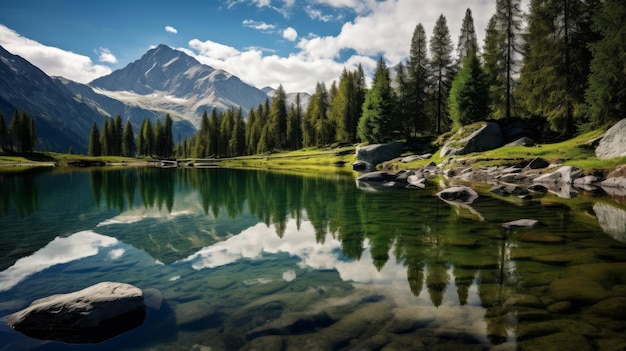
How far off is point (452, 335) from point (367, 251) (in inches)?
228

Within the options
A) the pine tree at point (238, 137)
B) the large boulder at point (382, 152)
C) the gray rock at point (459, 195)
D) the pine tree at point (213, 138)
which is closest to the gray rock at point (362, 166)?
the large boulder at point (382, 152)

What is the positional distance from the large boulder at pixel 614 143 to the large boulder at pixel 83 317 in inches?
1379

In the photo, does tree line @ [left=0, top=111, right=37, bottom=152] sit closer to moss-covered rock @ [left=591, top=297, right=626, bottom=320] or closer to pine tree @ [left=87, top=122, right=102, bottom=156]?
pine tree @ [left=87, top=122, right=102, bottom=156]

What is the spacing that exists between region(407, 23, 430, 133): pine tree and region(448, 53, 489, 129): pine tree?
40.0 ft

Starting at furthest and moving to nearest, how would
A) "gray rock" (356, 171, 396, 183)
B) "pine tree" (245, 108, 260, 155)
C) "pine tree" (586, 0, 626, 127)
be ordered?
1. "pine tree" (245, 108, 260, 155)
2. "gray rock" (356, 171, 396, 183)
3. "pine tree" (586, 0, 626, 127)

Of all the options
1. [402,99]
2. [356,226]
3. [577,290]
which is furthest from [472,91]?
[577,290]

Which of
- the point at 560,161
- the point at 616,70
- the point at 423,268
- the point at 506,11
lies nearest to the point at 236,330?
the point at 423,268

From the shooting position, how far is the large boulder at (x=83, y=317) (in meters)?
6.52

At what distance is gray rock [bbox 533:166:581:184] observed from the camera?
96.4 feet

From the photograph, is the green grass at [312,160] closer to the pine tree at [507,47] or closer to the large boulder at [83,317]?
the pine tree at [507,47]

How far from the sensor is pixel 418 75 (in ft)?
217

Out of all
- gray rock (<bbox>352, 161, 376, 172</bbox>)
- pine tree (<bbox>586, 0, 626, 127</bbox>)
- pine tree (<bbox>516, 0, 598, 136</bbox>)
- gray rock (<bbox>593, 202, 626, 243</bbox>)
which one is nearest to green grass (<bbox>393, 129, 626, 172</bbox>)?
pine tree (<bbox>586, 0, 626, 127</bbox>)

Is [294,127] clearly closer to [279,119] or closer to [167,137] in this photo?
[279,119]

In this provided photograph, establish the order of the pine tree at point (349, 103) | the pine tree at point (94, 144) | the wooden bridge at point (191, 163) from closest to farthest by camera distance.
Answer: the pine tree at point (349, 103) → the wooden bridge at point (191, 163) → the pine tree at point (94, 144)
